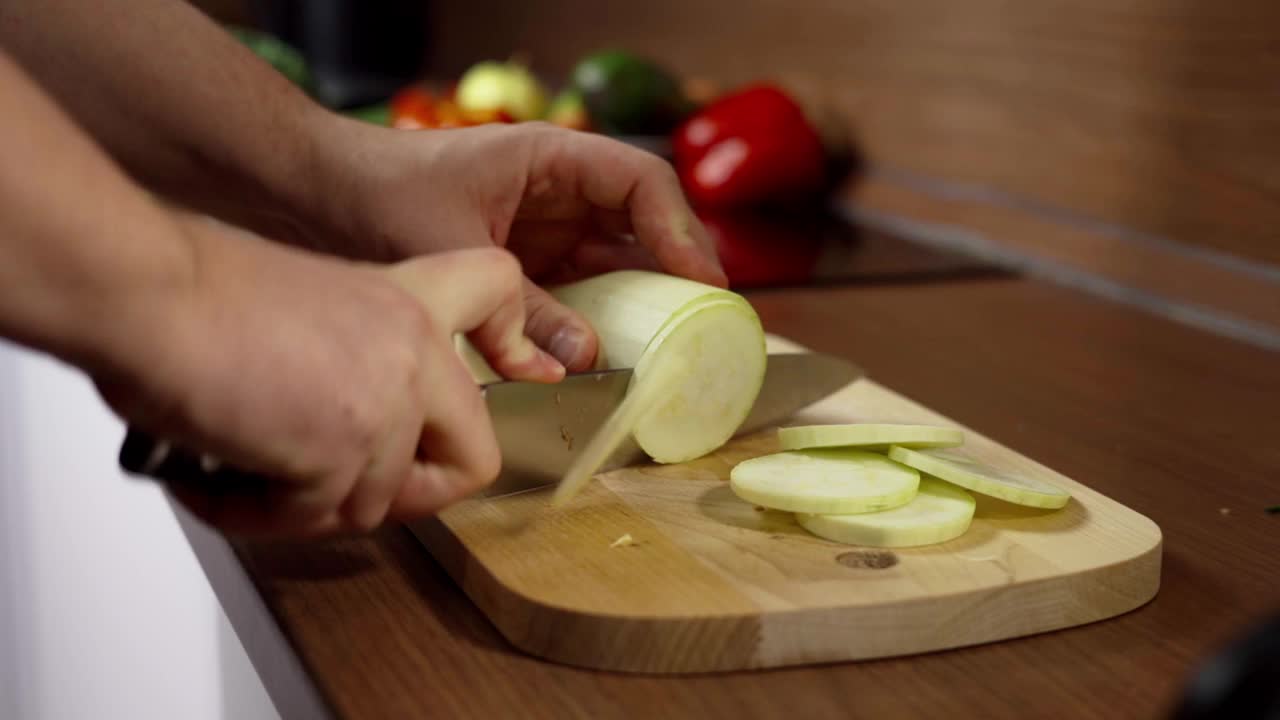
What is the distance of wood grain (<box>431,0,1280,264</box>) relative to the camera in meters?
1.32

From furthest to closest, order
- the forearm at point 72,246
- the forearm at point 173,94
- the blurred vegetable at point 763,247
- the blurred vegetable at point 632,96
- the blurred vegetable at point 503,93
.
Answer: the blurred vegetable at point 503,93, the blurred vegetable at point 632,96, the blurred vegetable at point 763,247, the forearm at point 173,94, the forearm at point 72,246

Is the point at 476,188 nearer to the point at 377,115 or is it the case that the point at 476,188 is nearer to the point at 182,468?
the point at 182,468

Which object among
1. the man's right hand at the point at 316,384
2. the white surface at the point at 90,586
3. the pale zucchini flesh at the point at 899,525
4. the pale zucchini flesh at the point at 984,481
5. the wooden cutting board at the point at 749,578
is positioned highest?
the man's right hand at the point at 316,384

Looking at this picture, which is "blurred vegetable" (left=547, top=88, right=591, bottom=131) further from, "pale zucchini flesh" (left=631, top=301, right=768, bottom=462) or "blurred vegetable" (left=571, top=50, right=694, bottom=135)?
"pale zucchini flesh" (left=631, top=301, right=768, bottom=462)

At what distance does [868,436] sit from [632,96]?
4.99 feet

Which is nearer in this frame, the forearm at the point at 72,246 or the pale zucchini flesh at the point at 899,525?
the forearm at the point at 72,246

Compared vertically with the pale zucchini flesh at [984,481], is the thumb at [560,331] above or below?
above

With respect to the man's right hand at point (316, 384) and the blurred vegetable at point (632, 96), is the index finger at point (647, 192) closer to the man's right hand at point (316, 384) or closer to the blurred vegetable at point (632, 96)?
the man's right hand at point (316, 384)

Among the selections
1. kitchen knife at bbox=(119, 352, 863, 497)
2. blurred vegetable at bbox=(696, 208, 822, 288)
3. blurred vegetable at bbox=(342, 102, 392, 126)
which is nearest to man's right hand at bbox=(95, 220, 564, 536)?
kitchen knife at bbox=(119, 352, 863, 497)

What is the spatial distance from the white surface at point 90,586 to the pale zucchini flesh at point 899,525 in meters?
0.32

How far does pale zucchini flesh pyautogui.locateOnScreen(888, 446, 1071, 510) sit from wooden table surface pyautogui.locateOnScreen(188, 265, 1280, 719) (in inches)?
3.2

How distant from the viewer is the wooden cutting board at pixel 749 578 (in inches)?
25.7

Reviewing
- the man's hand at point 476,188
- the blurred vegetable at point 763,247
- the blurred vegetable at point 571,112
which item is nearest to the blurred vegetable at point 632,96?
the blurred vegetable at point 571,112

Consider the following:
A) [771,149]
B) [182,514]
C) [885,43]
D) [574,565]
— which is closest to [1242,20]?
[885,43]
